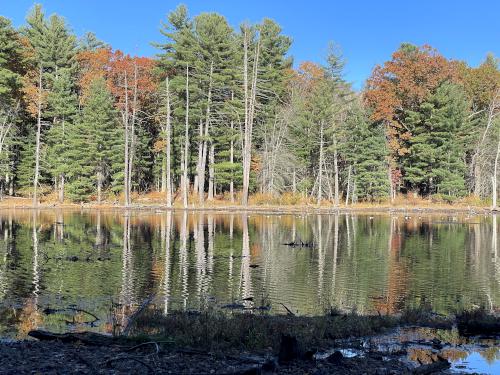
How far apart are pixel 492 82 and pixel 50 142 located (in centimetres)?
5295

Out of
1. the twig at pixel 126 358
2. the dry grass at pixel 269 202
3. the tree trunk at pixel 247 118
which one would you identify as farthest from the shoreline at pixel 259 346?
the dry grass at pixel 269 202

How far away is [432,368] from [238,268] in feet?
44.0

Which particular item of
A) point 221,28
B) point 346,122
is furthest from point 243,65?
point 346,122

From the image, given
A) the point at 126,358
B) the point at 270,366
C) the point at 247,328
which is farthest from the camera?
the point at 247,328

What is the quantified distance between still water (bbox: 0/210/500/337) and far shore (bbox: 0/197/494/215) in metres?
14.5

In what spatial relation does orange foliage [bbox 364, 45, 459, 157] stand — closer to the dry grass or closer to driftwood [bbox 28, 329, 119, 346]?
the dry grass

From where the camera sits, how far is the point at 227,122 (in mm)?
61812

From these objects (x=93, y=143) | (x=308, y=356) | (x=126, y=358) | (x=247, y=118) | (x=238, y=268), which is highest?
(x=247, y=118)

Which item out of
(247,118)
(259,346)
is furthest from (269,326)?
(247,118)

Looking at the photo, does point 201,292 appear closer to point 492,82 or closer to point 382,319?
point 382,319

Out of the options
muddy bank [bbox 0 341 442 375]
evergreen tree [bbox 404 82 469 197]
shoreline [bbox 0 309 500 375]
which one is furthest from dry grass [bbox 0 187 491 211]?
muddy bank [bbox 0 341 442 375]

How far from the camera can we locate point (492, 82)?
69.6m

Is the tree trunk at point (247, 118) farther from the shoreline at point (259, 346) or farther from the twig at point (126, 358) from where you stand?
the twig at point (126, 358)

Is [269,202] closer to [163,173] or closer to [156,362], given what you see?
[163,173]
